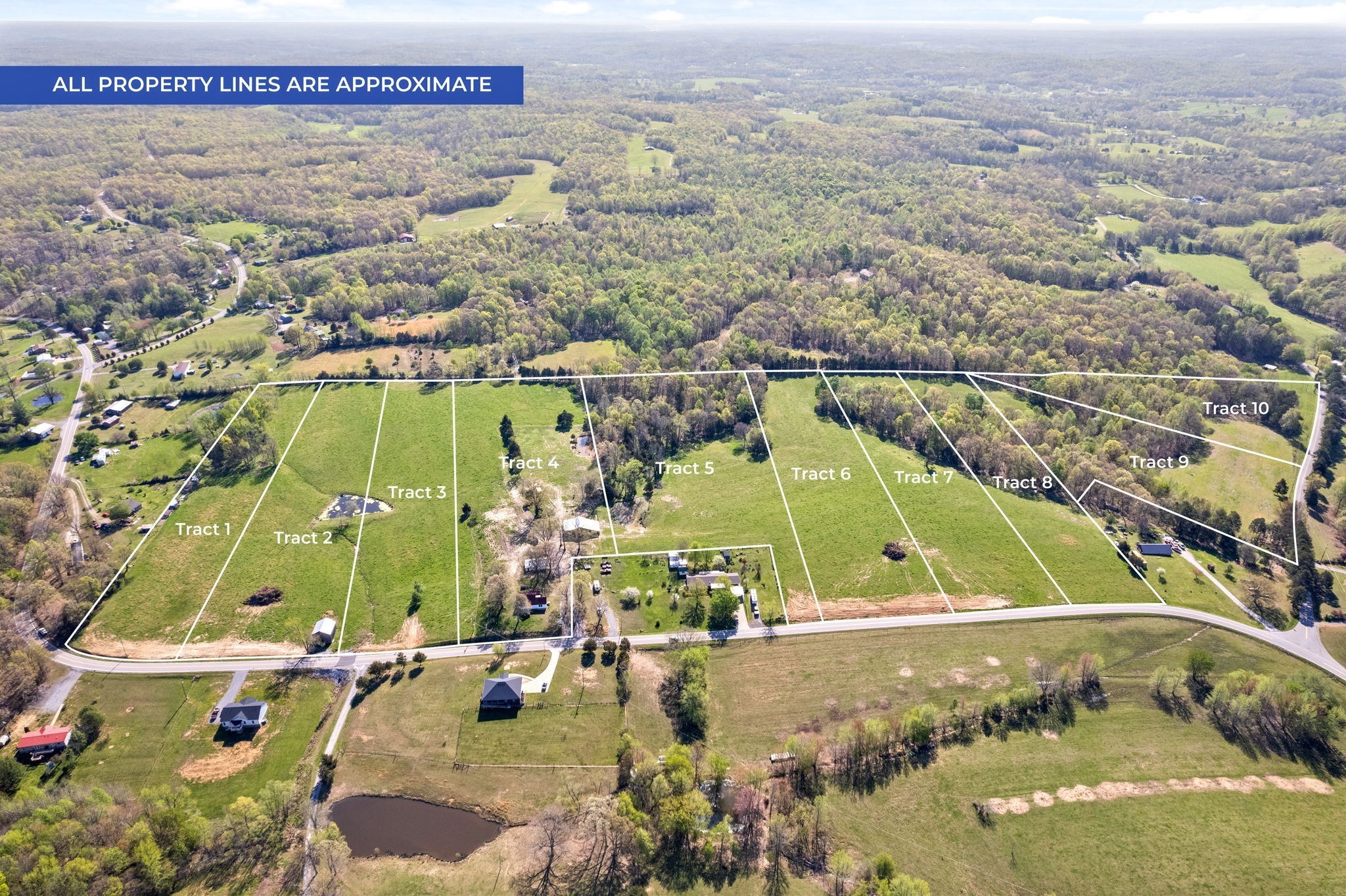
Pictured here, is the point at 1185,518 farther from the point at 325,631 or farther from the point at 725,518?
the point at 325,631

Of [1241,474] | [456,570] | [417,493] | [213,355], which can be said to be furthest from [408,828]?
[1241,474]

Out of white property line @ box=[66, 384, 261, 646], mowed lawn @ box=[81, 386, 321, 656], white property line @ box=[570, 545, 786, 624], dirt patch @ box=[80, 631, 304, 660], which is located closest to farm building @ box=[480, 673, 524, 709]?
white property line @ box=[570, 545, 786, 624]

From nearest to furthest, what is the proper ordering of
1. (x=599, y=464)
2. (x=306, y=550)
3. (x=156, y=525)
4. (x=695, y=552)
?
(x=695, y=552), (x=306, y=550), (x=156, y=525), (x=599, y=464)

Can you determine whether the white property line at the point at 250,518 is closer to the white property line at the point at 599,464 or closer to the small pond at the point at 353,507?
the small pond at the point at 353,507

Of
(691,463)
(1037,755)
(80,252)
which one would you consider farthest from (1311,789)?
(80,252)

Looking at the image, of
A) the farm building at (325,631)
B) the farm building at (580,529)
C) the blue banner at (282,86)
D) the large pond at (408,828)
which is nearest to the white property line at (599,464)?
the farm building at (580,529)

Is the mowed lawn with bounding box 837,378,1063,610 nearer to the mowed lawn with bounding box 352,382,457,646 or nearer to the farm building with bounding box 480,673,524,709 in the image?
the farm building with bounding box 480,673,524,709
